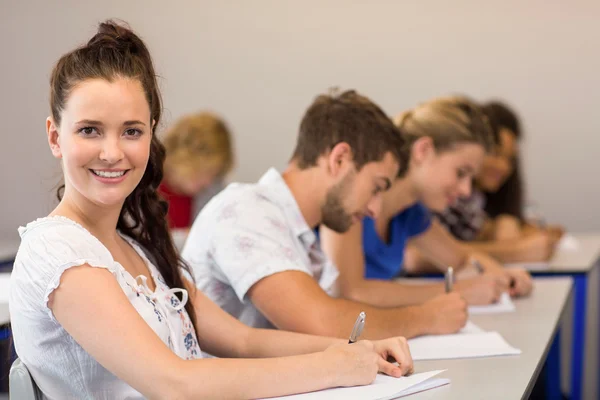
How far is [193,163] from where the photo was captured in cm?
400

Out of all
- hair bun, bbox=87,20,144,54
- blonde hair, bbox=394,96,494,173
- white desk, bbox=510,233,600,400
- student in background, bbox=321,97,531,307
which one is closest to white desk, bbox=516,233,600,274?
white desk, bbox=510,233,600,400

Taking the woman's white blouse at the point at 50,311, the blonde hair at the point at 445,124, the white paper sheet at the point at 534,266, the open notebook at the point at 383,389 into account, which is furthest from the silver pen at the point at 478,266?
the woman's white blouse at the point at 50,311

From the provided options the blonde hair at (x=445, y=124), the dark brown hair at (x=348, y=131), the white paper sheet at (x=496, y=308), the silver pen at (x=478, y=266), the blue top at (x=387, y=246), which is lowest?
the silver pen at (x=478, y=266)

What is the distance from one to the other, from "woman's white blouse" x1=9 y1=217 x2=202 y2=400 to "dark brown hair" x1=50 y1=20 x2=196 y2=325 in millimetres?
168

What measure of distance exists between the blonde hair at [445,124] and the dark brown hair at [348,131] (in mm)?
484

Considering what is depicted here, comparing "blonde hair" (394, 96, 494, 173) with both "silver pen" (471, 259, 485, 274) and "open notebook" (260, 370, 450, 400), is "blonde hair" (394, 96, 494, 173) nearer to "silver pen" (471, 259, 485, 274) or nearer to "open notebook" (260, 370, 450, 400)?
"silver pen" (471, 259, 485, 274)

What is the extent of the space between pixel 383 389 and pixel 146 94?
55cm

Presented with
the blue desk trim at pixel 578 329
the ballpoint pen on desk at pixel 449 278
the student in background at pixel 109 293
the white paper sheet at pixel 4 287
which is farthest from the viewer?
the blue desk trim at pixel 578 329

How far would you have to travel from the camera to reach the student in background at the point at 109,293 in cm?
106

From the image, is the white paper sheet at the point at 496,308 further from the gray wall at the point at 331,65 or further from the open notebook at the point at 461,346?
the gray wall at the point at 331,65

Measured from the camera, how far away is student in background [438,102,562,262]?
356 centimetres

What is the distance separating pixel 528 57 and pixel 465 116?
8.45 feet

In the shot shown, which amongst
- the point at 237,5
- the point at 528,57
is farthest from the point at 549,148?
the point at 237,5

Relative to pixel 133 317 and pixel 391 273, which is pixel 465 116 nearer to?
pixel 391 273
